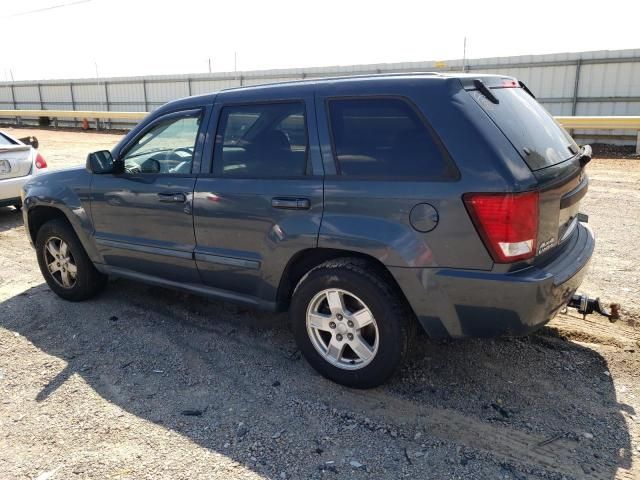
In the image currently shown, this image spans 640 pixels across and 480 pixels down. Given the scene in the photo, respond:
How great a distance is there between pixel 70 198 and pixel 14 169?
431 centimetres

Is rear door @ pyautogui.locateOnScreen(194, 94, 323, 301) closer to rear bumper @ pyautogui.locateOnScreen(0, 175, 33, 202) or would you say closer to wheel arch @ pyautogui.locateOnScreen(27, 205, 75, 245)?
wheel arch @ pyautogui.locateOnScreen(27, 205, 75, 245)

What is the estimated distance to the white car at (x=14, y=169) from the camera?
26.6 feet

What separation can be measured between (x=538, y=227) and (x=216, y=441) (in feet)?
6.98

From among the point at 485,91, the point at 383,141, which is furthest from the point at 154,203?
the point at 485,91

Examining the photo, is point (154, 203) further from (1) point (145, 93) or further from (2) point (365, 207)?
(1) point (145, 93)

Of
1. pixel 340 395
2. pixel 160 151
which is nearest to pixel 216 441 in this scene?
pixel 340 395

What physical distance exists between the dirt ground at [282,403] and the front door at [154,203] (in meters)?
0.58

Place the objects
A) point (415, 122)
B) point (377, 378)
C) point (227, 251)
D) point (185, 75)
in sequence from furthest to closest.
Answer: point (185, 75)
point (227, 251)
point (377, 378)
point (415, 122)

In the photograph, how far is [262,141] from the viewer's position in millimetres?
3719

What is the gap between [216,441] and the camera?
120 inches

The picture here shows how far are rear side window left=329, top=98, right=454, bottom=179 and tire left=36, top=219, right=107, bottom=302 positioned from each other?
111 inches

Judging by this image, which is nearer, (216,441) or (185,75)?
(216,441)

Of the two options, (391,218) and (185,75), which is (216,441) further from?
(185,75)

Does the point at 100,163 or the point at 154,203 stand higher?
the point at 100,163
